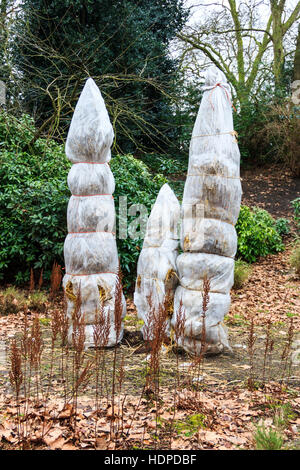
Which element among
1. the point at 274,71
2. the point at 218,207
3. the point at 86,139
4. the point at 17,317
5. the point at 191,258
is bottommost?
the point at 17,317

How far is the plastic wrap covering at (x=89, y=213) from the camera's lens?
4637mm

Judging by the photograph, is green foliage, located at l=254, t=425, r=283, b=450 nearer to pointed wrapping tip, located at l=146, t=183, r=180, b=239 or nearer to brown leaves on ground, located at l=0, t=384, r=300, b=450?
Answer: brown leaves on ground, located at l=0, t=384, r=300, b=450

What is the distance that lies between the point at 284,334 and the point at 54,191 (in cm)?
443

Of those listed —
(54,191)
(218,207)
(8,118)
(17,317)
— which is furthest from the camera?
(8,118)

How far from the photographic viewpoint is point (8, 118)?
8.18m

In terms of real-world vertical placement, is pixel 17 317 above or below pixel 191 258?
below

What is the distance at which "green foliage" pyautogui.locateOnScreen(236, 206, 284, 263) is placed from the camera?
956 centimetres

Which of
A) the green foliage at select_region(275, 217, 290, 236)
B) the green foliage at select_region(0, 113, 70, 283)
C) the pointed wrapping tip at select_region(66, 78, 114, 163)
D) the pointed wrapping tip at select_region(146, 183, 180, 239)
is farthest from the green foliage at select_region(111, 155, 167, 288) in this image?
the green foliage at select_region(275, 217, 290, 236)

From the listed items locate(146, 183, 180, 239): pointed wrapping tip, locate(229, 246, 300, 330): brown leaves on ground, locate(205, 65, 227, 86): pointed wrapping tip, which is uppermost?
locate(205, 65, 227, 86): pointed wrapping tip

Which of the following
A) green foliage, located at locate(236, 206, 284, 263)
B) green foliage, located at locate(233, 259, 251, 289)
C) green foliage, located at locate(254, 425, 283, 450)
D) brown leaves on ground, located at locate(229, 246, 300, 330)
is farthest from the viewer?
green foliage, located at locate(236, 206, 284, 263)

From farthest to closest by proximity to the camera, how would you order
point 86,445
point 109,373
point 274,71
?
point 274,71 → point 109,373 → point 86,445

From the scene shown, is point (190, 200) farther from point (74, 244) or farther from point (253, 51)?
point (253, 51)

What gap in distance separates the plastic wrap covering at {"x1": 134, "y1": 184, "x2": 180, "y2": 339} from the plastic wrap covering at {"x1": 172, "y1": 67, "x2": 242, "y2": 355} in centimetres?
27

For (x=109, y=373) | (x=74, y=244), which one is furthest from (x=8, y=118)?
(x=109, y=373)
